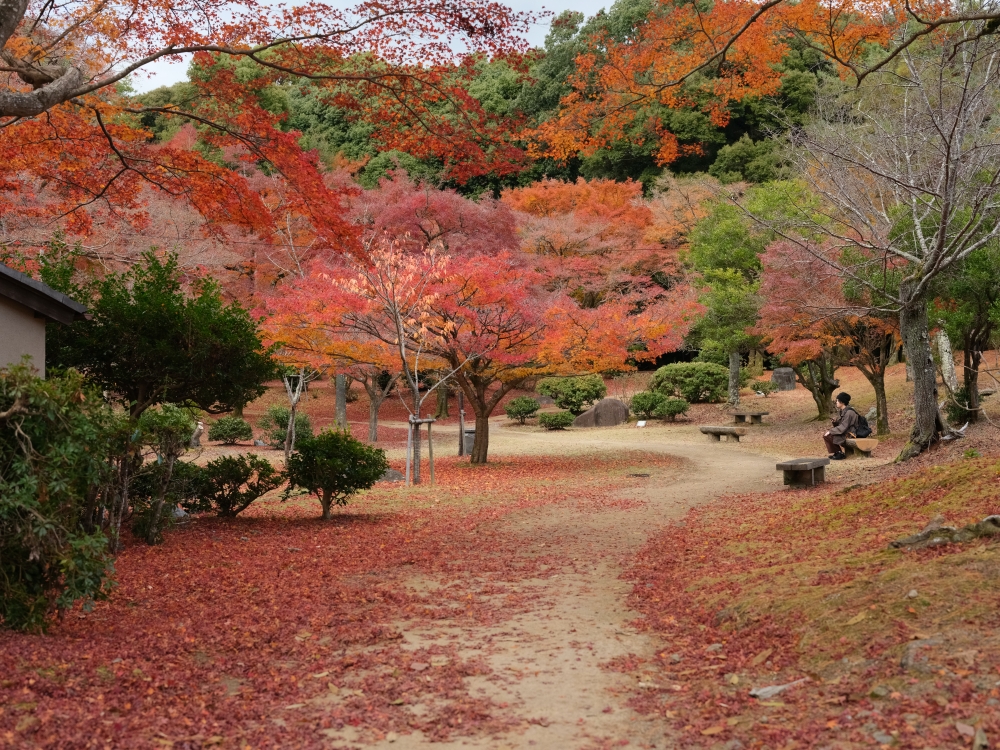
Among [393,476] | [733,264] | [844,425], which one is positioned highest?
[733,264]

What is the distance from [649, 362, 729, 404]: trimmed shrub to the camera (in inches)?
1123

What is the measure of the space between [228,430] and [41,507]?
18516mm

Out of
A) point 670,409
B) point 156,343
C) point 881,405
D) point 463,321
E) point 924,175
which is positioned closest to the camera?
point 156,343

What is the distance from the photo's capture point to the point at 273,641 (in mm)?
5465

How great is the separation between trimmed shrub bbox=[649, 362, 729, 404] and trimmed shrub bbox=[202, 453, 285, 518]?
66.0 feet

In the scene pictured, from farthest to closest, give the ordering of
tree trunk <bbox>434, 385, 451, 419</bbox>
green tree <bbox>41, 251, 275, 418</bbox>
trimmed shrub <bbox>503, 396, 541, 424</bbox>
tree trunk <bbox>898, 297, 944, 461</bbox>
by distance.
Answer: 1. tree trunk <bbox>434, 385, 451, 419</bbox>
2. trimmed shrub <bbox>503, 396, 541, 424</bbox>
3. tree trunk <bbox>898, 297, 944, 461</bbox>
4. green tree <bbox>41, 251, 275, 418</bbox>

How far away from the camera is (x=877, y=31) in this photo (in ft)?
32.7

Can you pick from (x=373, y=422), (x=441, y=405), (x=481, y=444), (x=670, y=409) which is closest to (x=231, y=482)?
(x=481, y=444)

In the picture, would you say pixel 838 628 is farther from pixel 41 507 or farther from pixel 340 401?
pixel 340 401

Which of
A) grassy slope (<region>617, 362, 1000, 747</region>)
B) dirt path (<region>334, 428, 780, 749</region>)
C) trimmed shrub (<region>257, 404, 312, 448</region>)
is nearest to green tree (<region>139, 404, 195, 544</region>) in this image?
dirt path (<region>334, 428, 780, 749</region>)

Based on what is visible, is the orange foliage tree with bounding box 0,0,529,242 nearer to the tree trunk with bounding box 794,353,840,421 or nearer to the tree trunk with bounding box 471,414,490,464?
the tree trunk with bounding box 471,414,490,464

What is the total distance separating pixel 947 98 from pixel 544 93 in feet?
77.8

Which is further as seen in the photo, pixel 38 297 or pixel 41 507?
pixel 38 297

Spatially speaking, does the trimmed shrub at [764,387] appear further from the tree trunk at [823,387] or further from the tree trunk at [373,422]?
the tree trunk at [373,422]
